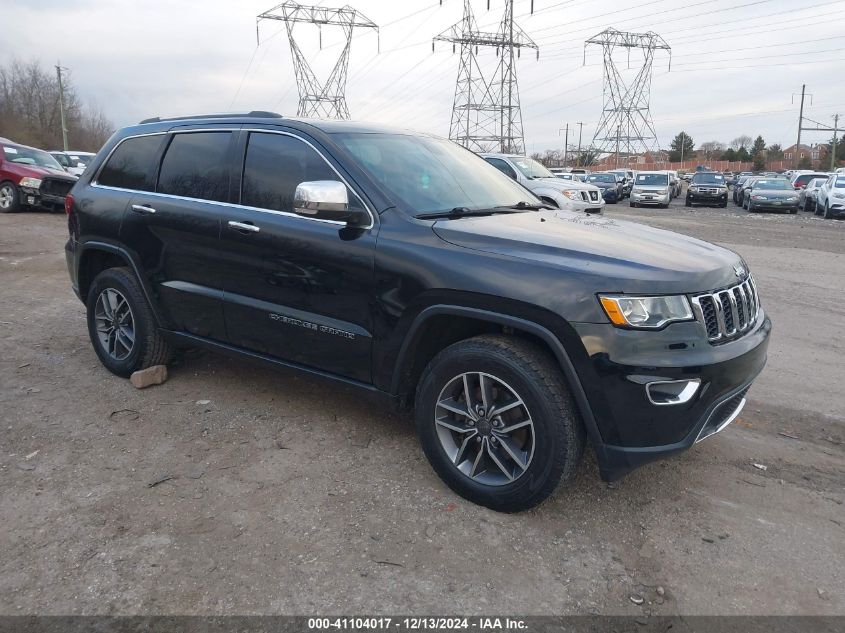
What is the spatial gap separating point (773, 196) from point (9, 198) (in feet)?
84.1

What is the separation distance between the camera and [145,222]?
4.40m

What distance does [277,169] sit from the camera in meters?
3.86

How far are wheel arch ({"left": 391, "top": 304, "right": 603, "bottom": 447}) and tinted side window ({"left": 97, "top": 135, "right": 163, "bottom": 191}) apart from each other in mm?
2389

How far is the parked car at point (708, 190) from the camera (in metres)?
29.9

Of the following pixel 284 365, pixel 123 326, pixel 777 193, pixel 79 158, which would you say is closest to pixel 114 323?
pixel 123 326

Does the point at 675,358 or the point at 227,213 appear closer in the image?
the point at 675,358

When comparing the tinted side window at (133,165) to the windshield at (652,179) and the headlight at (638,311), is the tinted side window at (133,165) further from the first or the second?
the windshield at (652,179)

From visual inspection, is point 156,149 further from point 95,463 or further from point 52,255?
point 52,255

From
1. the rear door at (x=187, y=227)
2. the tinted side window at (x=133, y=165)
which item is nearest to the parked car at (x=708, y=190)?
the tinted side window at (x=133, y=165)

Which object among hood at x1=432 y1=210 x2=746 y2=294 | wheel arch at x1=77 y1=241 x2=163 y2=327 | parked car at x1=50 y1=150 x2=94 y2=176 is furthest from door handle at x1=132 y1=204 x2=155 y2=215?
parked car at x1=50 y1=150 x2=94 y2=176

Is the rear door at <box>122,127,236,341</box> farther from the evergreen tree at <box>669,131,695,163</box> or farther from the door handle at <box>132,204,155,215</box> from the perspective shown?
the evergreen tree at <box>669,131,695,163</box>

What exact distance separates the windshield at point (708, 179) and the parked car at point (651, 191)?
181 cm

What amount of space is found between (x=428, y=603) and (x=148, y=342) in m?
2.97

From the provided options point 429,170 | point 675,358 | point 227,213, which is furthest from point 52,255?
point 675,358
